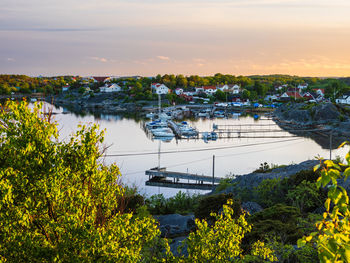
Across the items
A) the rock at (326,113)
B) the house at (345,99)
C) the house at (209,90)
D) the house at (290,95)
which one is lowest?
the rock at (326,113)

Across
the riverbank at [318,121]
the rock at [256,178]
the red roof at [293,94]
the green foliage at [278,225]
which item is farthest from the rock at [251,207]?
the red roof at [293,94]

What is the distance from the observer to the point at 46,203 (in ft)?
19.1

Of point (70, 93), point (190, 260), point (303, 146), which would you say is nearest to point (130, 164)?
point (303, 146)

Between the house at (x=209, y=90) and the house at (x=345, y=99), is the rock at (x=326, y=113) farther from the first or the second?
the house at (x=209, y=90)

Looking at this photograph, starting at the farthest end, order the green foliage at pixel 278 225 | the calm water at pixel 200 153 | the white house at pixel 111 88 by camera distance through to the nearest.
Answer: the white house at pixel 111 88
the calm water at pixel 200 153
the green foliage at pixel 278 225

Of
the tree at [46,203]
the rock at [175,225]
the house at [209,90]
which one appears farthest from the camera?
the house at [209,90]

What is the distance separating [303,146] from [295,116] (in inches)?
1177

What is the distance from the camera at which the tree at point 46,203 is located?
5324mm

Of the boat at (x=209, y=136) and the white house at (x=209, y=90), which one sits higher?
the white house at (x=209, y=90)

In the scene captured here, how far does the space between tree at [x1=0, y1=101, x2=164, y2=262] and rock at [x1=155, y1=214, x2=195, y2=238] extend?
12.1 m

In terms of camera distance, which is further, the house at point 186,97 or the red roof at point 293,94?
the house at point 186,97

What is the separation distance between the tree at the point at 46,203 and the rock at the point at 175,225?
12.1 meters

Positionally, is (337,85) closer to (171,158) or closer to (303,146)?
(303,146)

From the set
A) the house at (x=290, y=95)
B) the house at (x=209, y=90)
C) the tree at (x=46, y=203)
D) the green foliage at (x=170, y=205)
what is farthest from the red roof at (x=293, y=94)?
the tree at (x=46, y=203)
